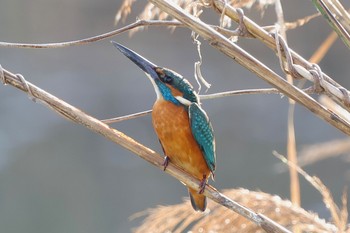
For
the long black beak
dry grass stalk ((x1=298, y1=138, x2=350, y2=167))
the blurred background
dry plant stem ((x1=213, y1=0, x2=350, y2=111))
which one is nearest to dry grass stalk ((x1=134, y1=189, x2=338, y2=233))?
dry grass stalk ((x1=298, y1=138, x2=350, y2=167))

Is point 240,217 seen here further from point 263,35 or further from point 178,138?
point 263,35

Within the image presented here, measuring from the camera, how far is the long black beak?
1566mm

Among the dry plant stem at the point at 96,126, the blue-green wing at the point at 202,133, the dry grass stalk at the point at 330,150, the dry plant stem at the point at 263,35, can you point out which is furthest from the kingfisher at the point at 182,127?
the dry plant stem at the point at 263,35

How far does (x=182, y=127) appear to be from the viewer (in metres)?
1.93

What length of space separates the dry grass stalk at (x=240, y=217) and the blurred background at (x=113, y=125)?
12.4 ft

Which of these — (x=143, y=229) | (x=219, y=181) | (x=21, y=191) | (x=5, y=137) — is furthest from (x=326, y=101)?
(x=5, y=137)

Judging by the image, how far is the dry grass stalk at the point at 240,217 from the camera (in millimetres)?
1716

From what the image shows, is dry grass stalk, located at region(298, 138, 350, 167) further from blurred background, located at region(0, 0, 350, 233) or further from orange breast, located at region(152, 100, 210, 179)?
blurred background, located at region(0, 0, 350, 233)

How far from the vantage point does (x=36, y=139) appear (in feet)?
23.2

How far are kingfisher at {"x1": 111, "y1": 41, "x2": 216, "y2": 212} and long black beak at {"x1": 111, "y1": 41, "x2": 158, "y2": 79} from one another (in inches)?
2.5

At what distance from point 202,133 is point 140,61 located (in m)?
0.30

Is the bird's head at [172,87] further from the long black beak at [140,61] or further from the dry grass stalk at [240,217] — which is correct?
the dry grass stalk at [240,217]

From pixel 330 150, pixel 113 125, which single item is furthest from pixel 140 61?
pixel 113 125

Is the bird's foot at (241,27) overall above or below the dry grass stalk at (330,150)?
above
